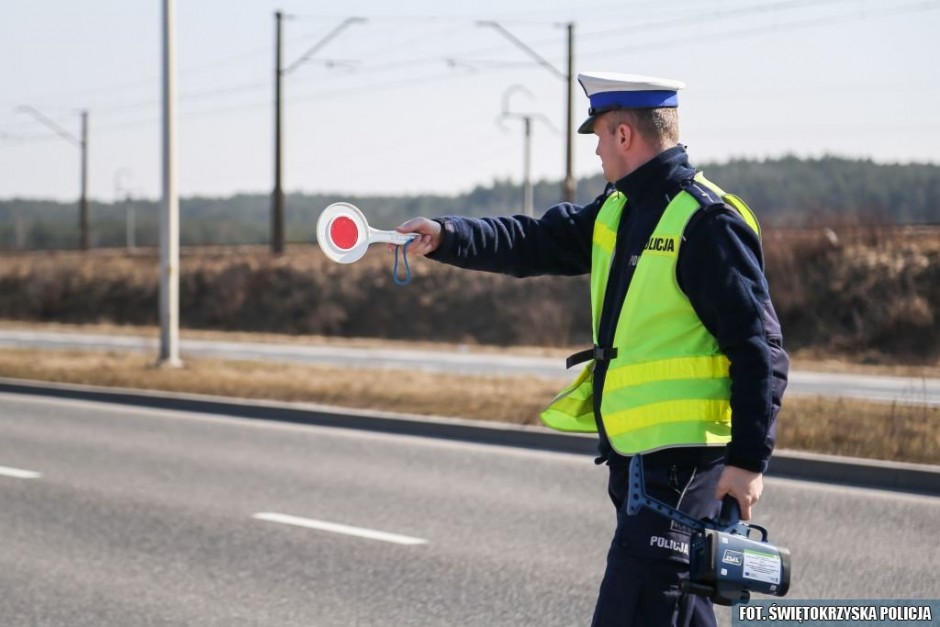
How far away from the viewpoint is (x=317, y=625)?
579 cm

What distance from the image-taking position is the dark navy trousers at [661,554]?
3391mm

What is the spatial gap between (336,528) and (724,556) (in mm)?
4857

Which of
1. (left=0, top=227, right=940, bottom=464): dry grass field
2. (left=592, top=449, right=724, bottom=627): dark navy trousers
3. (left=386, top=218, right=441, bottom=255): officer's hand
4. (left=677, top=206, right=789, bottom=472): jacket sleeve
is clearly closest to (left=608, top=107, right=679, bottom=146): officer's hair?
(left=677, top=206, right=789, bottom=472): jacket sleeve

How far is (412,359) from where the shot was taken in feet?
80.6

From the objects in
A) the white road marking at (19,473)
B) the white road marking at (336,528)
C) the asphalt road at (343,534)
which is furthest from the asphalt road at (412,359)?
the white road marking at (19,473)

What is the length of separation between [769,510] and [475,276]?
93.9 ft

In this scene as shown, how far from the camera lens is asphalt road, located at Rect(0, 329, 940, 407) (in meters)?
18.4

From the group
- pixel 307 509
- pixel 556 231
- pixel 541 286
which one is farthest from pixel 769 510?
pixel 541 286

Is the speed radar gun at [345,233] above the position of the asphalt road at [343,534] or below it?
above

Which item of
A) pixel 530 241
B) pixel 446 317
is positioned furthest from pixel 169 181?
pixel 446 317

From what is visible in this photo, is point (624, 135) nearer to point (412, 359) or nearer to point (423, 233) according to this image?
point (423, 233)

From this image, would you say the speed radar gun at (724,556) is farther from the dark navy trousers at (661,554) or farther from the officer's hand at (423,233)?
the officer's hand at (423,233)

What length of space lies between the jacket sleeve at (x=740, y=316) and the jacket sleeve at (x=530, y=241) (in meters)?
0.65

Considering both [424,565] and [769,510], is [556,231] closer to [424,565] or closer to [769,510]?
[424,565]
